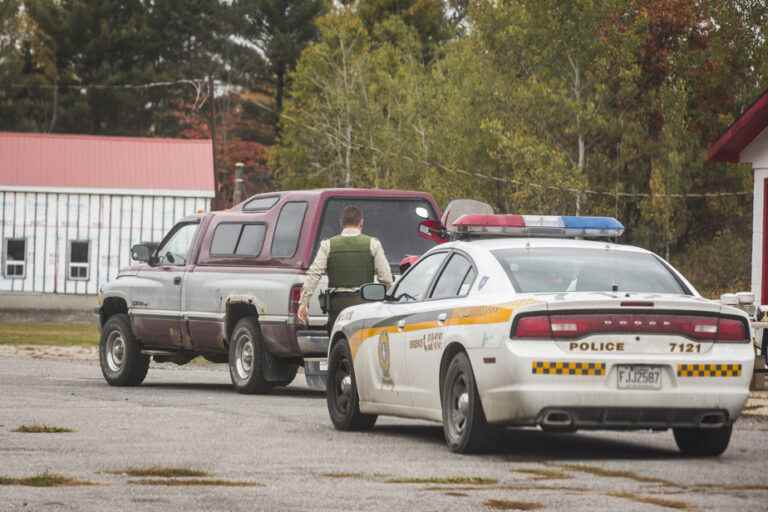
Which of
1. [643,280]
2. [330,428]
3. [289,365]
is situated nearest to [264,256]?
[289,365]

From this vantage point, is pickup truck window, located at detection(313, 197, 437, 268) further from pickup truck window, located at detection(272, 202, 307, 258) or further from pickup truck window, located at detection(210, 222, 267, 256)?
pickup truck window, located at detection(210, 222, 267, 256)

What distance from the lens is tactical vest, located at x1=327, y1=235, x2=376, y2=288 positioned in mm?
16922

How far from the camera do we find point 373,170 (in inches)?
2648

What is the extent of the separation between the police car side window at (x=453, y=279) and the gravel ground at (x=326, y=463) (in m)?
1.11

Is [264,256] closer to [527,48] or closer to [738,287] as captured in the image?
[738,287]

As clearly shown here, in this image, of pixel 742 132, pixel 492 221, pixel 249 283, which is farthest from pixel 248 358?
pixel 742 132

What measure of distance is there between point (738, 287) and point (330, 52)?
3401 centimetres

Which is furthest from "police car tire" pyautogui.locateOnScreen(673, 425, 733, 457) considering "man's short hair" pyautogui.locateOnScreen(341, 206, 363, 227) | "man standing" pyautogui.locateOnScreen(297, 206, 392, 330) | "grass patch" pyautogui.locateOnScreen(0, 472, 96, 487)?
"man's short hair" pyautogui.locateOnScreen(341, 206, 363, 227)

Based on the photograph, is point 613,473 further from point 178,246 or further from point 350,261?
point 178,246

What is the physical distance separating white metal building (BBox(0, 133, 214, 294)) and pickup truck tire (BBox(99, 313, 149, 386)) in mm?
35743

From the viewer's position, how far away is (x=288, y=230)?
1888 cm

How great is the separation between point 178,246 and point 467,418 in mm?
9918

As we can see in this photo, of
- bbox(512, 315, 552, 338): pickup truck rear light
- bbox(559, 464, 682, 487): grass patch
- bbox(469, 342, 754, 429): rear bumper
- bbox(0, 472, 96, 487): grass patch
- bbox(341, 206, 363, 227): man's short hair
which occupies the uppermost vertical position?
bbox(341, 206, 363, 227): man's short hair

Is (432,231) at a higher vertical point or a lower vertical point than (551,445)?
higher
